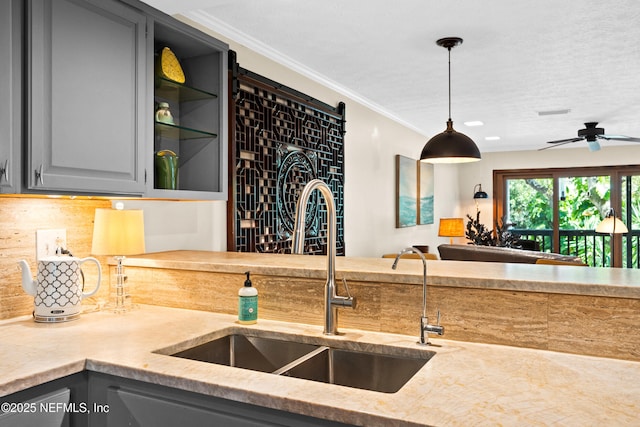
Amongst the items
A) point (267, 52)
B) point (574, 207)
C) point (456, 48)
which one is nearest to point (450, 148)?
point (456, 48)

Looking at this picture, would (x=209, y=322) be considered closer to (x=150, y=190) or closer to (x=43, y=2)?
(x=150, y=190)

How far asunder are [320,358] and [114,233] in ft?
3.33

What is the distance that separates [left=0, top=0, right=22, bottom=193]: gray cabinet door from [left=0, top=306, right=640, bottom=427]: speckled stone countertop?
52cm

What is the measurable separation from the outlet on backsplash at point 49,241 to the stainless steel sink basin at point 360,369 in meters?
1.11

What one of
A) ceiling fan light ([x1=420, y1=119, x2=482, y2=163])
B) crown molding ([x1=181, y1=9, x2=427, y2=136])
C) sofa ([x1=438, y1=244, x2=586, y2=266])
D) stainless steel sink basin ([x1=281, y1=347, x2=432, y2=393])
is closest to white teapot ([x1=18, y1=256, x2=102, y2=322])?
stainless steel sink basin ([x1=281, y1=347, x2=432, y2=393])

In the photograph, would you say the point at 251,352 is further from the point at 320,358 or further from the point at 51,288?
the point at 51,288

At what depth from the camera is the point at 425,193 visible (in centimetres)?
653

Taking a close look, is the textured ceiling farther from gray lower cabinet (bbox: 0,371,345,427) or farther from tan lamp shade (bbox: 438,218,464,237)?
tan lamp shade (bbox: 438,218,464,237)

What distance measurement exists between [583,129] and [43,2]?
596 centimetres

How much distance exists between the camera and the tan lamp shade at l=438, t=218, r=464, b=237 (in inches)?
256

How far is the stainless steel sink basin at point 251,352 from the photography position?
1658 mm

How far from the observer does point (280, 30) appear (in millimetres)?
2982

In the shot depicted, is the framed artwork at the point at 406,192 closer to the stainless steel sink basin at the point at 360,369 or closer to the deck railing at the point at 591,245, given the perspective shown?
the deck railing at the point at 591,245

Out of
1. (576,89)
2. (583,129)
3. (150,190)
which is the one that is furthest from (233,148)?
(583,129)
